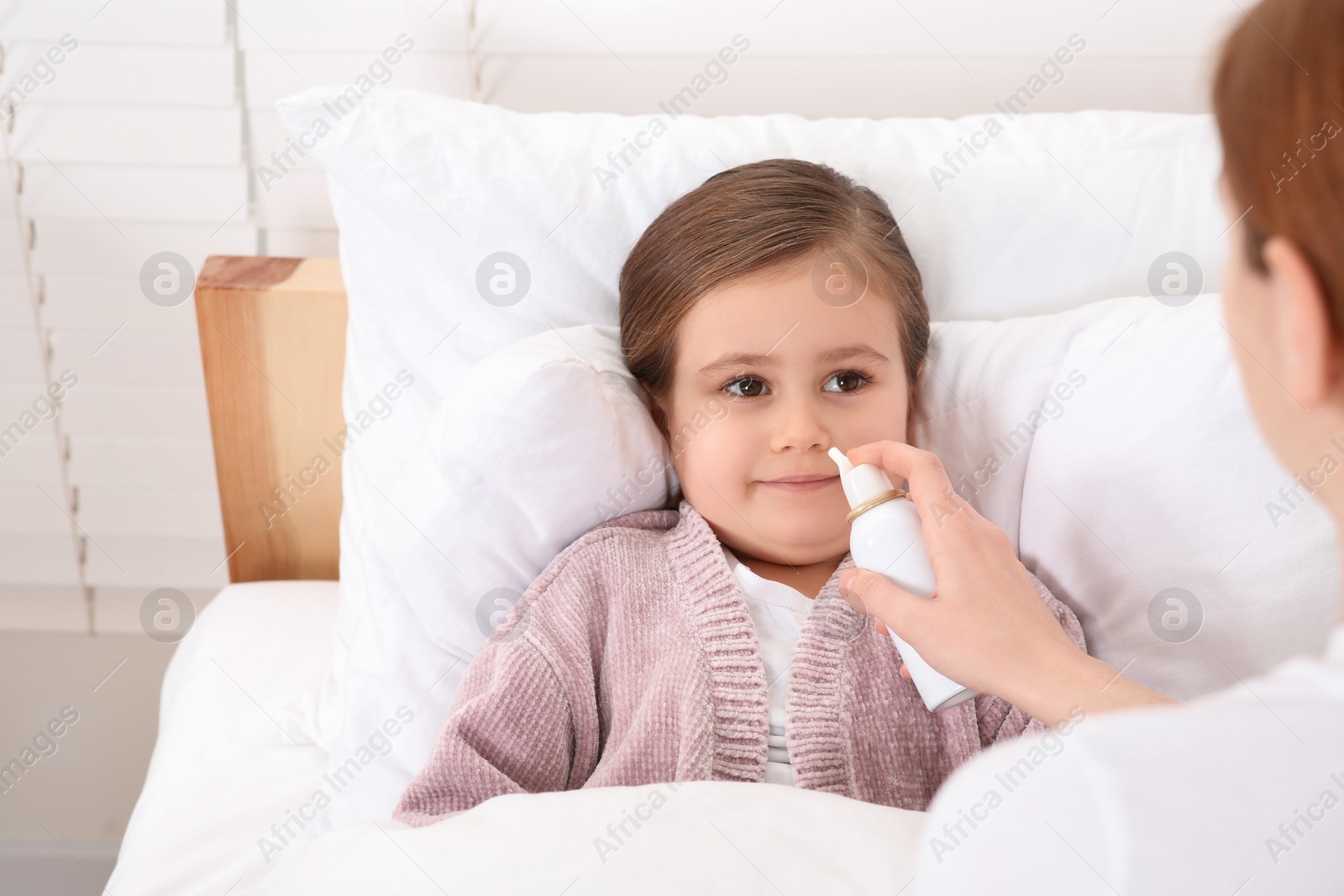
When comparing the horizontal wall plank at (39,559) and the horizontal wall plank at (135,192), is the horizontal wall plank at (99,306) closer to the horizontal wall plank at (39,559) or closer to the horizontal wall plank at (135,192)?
the horizontal wall plank at (135,192)

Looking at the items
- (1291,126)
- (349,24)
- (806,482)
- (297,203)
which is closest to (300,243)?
(297,203)

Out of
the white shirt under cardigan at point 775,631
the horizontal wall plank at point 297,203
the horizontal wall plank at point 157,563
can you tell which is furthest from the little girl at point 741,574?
the horizontal wall plank at point 157,563

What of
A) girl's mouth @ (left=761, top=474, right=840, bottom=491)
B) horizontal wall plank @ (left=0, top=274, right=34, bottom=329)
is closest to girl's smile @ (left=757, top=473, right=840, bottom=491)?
girl's mouth @ (left=761, top=474, right=840, bottom=491)

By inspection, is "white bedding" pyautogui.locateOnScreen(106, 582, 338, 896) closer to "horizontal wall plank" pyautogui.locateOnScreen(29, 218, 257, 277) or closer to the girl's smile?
"horizontal wall plank" pyautogui.locateOnScreen(29, 218, 257, 277)

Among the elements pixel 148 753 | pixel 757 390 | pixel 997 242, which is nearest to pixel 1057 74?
pixel 997 242

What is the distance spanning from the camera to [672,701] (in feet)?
2.99

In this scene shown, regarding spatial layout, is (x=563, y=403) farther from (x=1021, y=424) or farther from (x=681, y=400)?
(x=1021, y=424)

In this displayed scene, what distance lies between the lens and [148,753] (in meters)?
1.69

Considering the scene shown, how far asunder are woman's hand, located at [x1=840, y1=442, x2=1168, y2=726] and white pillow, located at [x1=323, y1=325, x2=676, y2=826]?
29 centimetres

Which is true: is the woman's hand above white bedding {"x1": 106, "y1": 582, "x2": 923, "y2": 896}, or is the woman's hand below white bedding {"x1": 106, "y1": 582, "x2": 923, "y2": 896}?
above

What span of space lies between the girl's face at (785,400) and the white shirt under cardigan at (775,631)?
4 cm

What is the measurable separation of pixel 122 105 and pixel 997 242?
3.82ft

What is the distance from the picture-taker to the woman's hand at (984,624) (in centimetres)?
74

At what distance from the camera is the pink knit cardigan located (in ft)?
2.88
